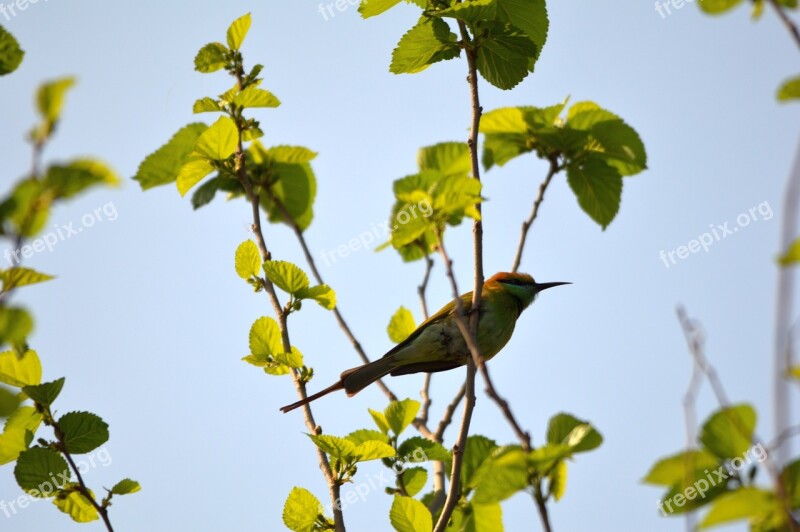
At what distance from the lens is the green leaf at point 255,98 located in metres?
3.66

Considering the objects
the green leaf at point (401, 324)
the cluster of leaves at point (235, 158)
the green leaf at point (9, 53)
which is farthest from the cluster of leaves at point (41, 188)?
the green leaf at point (401, 324)

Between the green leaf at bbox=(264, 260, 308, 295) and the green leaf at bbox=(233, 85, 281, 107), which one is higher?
the green leaf at bbox=(233, 85, 281, 107)

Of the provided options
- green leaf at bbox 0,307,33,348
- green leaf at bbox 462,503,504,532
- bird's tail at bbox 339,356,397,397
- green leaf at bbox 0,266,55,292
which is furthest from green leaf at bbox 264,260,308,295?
green leaf at bbox 0,307,33,348

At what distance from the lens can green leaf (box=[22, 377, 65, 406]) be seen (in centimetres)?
294

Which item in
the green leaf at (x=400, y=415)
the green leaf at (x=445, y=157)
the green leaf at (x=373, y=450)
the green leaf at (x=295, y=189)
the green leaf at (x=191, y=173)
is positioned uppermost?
the green leaf at (x=191, y=173)

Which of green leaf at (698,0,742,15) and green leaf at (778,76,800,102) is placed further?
green leaf at (698,0,742,15)

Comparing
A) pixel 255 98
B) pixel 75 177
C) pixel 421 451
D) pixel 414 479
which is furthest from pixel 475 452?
pixel 75 177

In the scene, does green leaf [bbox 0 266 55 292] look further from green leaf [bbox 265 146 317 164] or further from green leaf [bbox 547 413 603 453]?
green leaf [bbox 265 146 317 164]

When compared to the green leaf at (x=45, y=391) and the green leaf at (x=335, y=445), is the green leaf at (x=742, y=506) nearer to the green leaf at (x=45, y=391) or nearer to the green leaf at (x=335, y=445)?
the green leaf at (x=335, y=445)

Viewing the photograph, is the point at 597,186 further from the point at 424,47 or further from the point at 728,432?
the point at 728,432

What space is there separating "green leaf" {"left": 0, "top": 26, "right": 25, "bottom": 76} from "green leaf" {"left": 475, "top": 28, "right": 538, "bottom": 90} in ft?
5.62

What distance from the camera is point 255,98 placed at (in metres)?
3.71

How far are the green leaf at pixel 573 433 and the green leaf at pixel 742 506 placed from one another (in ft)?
1.72

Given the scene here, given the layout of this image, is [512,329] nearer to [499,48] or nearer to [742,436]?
[499,48]
